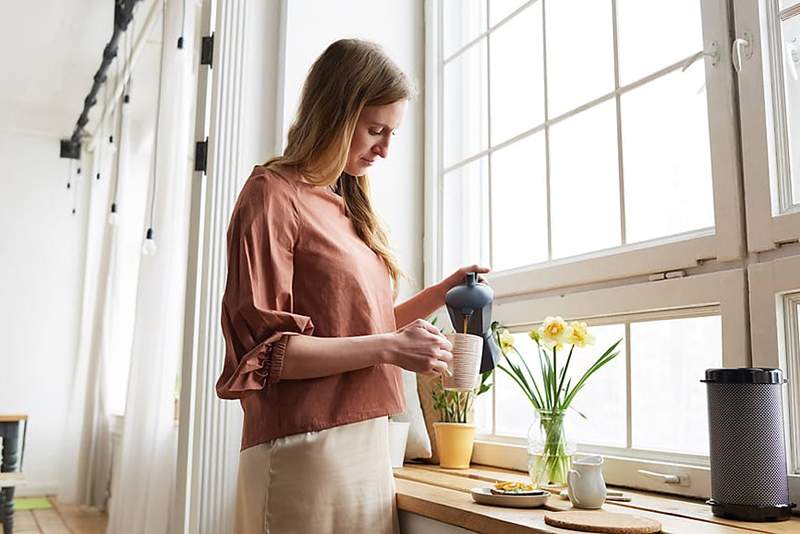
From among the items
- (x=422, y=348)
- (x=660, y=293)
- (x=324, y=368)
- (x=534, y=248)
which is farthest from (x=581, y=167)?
(x=324, y=368)

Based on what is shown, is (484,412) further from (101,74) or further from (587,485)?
(101,74)

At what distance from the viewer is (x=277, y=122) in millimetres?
2316

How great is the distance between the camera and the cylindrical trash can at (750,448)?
1.28m

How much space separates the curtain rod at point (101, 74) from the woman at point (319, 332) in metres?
3.05

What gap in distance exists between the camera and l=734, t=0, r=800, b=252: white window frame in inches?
58.1

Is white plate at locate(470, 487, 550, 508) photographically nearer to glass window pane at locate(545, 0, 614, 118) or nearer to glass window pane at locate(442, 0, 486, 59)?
glass window pane at locate(545, 0, 614, 118)

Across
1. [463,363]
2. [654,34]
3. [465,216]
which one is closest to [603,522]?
[463,363]

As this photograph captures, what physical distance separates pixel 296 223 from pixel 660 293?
2.62 feet

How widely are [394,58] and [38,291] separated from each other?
499cm

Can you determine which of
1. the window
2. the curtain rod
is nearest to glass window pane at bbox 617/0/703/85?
the window

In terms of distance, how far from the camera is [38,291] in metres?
6.39

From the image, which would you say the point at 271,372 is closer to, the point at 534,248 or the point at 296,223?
the point at 296,223

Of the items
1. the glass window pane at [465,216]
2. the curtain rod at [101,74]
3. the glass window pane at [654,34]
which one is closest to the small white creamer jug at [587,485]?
the glass window pane at [654,34]

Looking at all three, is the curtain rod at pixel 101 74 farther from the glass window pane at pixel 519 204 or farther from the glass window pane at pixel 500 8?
the glass window pane at pixel 519 204
